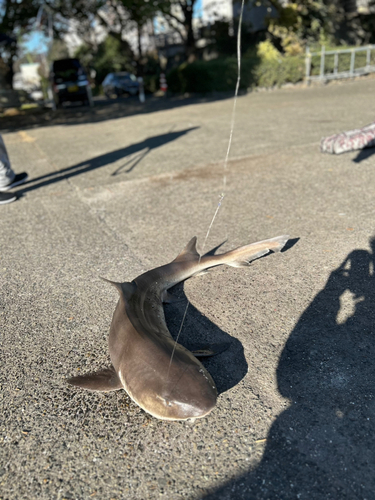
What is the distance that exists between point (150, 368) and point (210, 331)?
0.85m

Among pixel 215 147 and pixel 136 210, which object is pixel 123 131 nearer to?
pixel 215 147

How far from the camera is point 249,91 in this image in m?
20.4

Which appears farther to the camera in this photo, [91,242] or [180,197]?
[180,197]

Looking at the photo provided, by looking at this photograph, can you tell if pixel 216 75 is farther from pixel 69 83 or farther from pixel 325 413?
pixel 325 413

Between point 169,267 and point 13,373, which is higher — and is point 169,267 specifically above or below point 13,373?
above

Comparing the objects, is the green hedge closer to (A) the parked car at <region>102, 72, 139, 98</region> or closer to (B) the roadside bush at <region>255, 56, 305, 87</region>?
(B) the roadside bush at <region>255, 56, 305, 87</region>

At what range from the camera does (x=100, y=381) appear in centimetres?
248

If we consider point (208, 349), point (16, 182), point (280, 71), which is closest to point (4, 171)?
point (16, 182)

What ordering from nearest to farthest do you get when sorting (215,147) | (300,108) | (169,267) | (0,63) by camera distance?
(169,267), (215,147), (300,108), (0,63)

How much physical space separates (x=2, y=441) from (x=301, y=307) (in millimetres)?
2157

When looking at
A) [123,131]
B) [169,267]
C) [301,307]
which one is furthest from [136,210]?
[123,131]

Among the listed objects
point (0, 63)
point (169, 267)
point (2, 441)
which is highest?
point (0, 63)

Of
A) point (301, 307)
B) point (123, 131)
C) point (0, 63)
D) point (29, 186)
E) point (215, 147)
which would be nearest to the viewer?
point (301, 307)

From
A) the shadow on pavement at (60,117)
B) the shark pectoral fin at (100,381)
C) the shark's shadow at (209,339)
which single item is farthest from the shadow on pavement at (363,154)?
the shadow on pavement at (60,117)
